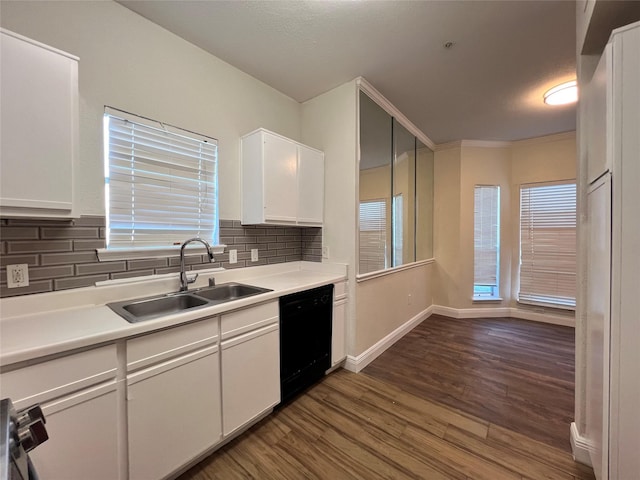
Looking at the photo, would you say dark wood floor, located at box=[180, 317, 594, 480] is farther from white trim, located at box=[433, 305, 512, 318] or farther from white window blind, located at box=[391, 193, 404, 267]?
white trim, located at box=[433, 305, 512, 318]

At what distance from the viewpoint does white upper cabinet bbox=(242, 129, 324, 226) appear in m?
2.28

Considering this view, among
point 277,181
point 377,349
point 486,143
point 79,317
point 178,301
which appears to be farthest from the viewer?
point 486,143

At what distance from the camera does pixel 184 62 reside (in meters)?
2.04

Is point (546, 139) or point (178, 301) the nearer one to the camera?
point (178, 301)

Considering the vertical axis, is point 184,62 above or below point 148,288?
above

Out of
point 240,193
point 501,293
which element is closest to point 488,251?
point 501,293

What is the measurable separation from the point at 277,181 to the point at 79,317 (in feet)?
5.33

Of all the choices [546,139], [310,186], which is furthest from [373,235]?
→ [546,139]

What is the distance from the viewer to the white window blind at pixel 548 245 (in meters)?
3.88

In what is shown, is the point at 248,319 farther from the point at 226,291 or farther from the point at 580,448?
the point at 580,448

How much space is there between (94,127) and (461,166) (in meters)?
4.57

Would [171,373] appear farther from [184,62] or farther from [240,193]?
[184,62]

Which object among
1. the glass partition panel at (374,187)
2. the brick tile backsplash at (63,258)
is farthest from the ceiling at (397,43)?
the brick tile backsplash at (63,258)

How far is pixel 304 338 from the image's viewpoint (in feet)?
7.15
